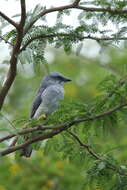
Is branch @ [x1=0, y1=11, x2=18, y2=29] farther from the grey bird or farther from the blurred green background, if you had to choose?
the grey bird

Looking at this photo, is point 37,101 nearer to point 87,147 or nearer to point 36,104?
point 36,104

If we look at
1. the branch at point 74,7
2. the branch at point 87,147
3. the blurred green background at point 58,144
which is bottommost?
the blurred green background at point 58,144

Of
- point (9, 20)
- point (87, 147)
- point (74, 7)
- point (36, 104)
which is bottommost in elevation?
point (36, 104)

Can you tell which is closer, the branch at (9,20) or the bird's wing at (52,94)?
the branch at (9,20)

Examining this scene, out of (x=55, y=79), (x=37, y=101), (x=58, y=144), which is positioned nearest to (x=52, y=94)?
(x=37, y=101)

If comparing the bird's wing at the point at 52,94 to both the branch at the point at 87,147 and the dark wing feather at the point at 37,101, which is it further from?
the branch at the point at 87,147

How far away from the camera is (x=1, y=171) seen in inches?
386

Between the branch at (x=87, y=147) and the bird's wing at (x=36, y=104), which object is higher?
the branch at (x=87, y=147)

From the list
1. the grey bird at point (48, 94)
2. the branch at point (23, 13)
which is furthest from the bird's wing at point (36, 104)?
the branch at point (23, 13)

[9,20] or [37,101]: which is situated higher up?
[9,20]

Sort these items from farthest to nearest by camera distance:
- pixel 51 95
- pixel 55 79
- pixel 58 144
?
pixel 55 79, pixel 51 95, pixel 58 144

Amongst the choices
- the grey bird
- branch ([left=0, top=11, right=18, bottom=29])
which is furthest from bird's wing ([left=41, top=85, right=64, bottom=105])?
branch ([left=0, top=11, right=18, bottom=29])

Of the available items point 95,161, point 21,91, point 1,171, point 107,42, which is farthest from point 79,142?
point 21,91

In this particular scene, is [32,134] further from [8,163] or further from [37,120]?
[8,163]
